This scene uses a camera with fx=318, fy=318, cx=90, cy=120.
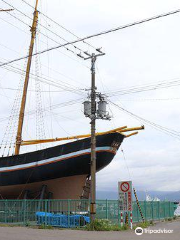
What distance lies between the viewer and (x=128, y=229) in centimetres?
1659

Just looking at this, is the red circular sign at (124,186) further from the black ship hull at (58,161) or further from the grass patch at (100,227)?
the black ship hull at (58,161)

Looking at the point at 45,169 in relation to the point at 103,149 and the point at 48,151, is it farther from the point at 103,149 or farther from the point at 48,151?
the point at 103,149

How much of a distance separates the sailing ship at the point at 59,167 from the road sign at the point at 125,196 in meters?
8.85

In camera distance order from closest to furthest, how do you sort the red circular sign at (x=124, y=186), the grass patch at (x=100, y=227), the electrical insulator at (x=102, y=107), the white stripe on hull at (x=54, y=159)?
the grass patch at (x=100, y=227) → the red circular sign at (x=124, y=186) → the electrical insulator at (x=102, y=107) → the white stripe on hull at (x=54, y=159)

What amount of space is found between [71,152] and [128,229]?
10.5 m

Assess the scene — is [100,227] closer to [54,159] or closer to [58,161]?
[58,161]

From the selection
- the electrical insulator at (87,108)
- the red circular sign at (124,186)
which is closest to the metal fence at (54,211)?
the red circular sign at (124,186)

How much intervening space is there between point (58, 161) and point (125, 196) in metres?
10.5

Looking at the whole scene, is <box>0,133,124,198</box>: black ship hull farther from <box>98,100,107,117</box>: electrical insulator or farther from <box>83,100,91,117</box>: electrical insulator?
<box>83,100,91,117</box>: electrical insulator

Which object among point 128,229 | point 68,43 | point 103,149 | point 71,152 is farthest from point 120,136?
point 68,43

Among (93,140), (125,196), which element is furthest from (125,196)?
(93,140)

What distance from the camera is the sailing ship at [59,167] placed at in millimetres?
25828

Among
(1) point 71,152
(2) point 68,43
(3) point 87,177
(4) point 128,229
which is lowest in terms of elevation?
(4) point 128,229

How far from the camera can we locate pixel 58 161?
26203 millimetres
